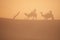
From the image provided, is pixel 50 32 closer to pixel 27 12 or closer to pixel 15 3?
pixel 27 12

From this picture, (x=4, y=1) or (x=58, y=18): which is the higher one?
(x=4, y=1)

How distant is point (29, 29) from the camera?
1.37 metres

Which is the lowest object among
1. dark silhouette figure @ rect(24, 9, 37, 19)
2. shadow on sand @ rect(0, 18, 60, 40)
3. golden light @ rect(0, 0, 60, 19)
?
shadow on sand @ rect(0, 18, 60, 40)

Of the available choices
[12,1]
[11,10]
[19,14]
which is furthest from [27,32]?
[12,1]

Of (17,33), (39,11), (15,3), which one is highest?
(15,3)

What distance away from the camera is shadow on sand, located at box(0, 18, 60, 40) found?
136cm

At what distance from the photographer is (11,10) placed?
4.58 feet

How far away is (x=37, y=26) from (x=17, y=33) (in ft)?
0.95

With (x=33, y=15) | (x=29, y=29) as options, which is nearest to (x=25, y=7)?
(x=33, y=15)

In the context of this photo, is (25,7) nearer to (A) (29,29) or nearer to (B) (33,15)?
(B) (33,15)

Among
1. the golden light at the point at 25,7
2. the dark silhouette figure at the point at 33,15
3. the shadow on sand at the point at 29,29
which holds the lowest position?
the shadow on sand at the point at 29,29

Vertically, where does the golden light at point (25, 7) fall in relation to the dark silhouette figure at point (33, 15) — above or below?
above

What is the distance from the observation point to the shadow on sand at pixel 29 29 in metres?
1.36

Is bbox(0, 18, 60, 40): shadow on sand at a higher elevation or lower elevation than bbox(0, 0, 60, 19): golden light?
lower
